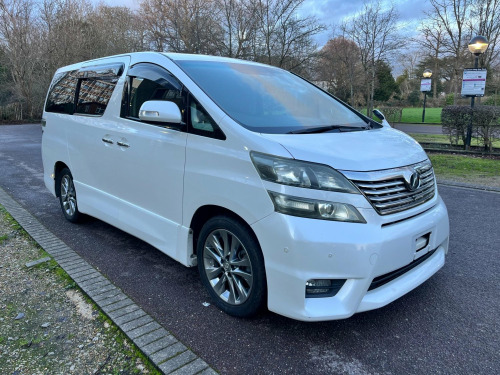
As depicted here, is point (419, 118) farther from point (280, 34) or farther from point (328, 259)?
point (328, 259)

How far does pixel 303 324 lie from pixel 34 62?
33.7 metres

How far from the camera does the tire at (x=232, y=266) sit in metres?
2.52

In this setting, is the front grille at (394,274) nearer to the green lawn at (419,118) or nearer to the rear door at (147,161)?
the rear door at (147,161)

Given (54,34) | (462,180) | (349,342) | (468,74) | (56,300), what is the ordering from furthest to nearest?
(54,34), (468,74), (462,180), (56,300), (349,342)

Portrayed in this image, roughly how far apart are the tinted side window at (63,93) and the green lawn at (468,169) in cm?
702

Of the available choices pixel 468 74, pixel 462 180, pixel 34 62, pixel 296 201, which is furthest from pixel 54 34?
pixel 296 201

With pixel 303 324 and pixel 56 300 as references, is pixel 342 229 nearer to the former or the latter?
pixel 303 324

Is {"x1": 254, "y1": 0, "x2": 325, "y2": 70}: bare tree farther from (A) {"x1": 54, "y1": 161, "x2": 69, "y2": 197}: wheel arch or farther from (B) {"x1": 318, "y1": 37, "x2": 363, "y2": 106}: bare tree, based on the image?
(A) {"x1": 54, "y1": 161, "x2": 69, "y2": 197}: wheel arch

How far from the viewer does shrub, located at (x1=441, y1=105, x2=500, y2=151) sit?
10102 mm

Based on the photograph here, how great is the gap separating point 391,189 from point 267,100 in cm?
131

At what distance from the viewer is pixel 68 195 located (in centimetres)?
499

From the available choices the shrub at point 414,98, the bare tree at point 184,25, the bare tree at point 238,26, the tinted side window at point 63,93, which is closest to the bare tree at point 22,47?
the bare tree at point 184,25

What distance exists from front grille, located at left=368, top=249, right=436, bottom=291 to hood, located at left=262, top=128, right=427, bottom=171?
2.33 feet

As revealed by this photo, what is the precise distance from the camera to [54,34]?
28688mm
